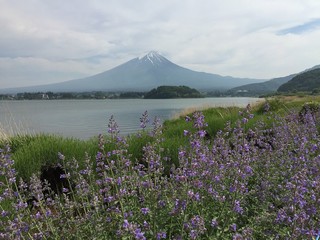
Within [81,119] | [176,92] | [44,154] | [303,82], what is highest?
[303,82]

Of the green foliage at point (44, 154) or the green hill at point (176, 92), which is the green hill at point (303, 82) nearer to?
the green hill at point (176, 92)

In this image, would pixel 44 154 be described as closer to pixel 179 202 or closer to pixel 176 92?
pixel 179 202

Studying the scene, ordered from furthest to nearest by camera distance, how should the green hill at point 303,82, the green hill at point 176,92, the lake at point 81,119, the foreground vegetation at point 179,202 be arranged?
the green hill at point 303,82, the green hill at point 176,92, the lake at point 81,119, the foreground vegetation at point 179,202

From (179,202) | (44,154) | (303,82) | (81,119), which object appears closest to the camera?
(179,202)

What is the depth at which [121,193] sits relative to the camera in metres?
3.09

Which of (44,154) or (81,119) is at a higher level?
(44,154)

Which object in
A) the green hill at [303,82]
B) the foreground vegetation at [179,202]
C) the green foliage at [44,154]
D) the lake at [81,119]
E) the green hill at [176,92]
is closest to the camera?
the foreground vegetation at [179,202]

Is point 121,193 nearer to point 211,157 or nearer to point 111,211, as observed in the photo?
point 111,211

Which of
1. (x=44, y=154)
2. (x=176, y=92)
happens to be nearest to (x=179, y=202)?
(x=44, y=154)

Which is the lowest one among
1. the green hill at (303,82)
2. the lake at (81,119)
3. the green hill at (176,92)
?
the lake at (81,119)

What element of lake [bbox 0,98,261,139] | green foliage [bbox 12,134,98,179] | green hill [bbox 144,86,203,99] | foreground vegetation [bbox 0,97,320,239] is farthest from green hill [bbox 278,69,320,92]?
foreground vegetation [bbox 0,97,320,239]

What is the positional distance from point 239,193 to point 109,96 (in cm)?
12431

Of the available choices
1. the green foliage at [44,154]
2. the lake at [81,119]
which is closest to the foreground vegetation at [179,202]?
the green foliage at [44,154]

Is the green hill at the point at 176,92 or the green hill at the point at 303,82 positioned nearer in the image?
the green hill at the point at 176,92
